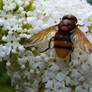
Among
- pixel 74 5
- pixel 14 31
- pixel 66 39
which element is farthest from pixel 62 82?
pixel 74 5

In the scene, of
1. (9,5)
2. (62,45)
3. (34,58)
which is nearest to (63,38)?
(62,45)

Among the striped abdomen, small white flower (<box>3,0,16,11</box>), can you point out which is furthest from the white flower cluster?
the striped abdomen

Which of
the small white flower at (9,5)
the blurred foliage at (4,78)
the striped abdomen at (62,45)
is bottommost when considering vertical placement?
the blurred foliage at (4,78)

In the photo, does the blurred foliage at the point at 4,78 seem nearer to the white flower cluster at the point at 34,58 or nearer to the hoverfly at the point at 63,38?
the white flower cluster at the point at 34,58

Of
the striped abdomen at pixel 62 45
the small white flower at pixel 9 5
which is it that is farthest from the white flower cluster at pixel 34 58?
the striped abdomen at pixel 62 45

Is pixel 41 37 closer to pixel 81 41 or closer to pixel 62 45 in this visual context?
pixel 62 45
